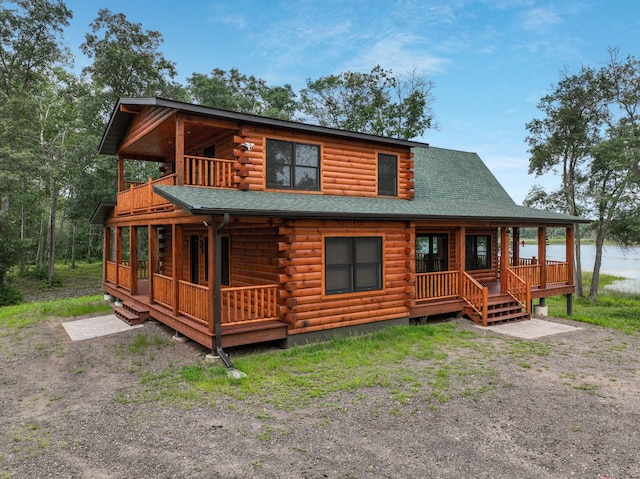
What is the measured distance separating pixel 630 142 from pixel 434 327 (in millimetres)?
14979

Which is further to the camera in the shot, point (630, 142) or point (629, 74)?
point (629, 74)

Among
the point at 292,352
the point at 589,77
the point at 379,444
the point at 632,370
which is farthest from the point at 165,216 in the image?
the point at 589,77

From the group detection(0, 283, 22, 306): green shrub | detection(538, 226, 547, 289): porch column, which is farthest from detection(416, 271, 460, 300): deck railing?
detection(0, 283, 22, 306): green shrub

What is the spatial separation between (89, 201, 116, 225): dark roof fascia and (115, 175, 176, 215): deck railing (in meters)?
0.55

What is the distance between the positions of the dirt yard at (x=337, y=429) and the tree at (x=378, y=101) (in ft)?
79.1

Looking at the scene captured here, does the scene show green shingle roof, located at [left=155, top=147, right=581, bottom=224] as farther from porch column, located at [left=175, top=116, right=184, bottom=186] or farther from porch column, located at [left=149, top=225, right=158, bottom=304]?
porch column, located at [left=149, top=225, right=158, bottom=304]

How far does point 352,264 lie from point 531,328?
6.01 m

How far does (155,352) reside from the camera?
9.23 meters

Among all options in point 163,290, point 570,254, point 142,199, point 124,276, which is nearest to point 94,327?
point 163,290

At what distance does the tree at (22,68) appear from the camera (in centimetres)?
2264

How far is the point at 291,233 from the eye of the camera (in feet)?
31.0

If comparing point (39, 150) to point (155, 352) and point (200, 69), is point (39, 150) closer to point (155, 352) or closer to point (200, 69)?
point (200, 69)

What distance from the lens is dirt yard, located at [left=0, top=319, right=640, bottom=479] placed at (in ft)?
15.2

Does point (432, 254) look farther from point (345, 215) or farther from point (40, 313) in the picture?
point (40, 313)
